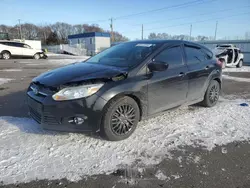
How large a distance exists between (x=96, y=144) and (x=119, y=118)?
526 millimetres

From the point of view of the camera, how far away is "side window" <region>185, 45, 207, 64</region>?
4305mm

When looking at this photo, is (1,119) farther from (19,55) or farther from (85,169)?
(19,55)

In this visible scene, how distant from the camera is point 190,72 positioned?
4152mm

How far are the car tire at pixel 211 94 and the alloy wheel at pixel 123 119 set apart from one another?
91.6 inches

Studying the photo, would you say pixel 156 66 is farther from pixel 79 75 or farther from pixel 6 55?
pixel 6 55

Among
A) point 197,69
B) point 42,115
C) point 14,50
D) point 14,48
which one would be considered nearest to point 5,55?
point 14,50

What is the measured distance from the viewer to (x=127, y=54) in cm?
393

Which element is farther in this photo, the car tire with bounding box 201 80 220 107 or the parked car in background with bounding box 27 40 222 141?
the car tire with bounding box 201 80 220 107

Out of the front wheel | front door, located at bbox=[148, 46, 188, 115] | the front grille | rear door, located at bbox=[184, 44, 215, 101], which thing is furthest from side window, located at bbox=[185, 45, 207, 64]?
the front wheel

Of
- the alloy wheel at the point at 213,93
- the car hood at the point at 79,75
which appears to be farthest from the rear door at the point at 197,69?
the car hood at the point at 79,75

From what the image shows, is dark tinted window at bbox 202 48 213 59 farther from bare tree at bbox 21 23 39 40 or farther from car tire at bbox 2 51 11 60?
bare tree at bbox 21 23 39 40

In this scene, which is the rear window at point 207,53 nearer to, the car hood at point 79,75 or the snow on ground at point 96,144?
the snow on ground at point 96,144

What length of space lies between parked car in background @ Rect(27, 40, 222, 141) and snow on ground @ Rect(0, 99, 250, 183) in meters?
0.30

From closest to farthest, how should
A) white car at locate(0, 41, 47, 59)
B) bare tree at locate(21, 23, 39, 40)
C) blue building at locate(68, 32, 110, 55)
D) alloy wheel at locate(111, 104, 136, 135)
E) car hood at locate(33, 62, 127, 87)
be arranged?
car hood at locate(33, 62, 127, 87)
alloy wheel at locate(111, 104, 136, 135)
white car at locate(0, 41, 47, 59)
blue building at locate(68, 32, 110, 55)
bare tree at locate(21, 23, 39, 40)
